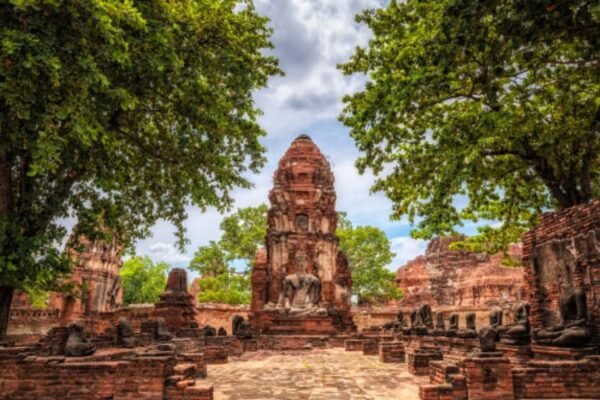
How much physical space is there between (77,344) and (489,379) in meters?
7.14

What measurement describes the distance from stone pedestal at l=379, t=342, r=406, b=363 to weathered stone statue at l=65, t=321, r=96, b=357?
7.18 metres

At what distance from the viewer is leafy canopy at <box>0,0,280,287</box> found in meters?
7.12

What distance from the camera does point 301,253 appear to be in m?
24.7

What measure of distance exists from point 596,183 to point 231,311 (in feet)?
73.0

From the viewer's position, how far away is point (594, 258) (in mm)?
8828

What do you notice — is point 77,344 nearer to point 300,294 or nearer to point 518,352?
point 518,352

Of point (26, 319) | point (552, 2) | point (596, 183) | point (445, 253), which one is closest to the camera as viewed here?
point (552, 2)

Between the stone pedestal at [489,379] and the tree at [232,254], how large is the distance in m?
31.3

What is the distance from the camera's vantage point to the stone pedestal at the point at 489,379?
6.58 meters

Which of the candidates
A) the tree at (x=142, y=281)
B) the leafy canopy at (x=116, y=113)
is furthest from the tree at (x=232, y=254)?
the leafy canopy at (x=116, y=113)

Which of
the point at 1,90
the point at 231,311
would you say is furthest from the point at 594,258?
the point at 231,311

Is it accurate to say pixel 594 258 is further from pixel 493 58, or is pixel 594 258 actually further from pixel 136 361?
pixel 136 361

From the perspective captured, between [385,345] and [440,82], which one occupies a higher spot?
[440,82]

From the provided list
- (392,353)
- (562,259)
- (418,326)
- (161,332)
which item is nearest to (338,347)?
(418,326)
